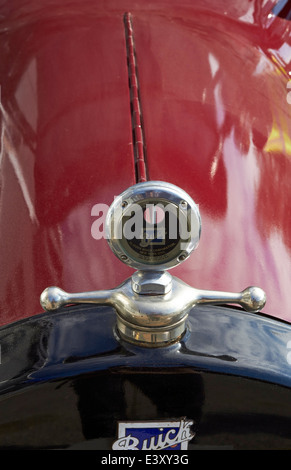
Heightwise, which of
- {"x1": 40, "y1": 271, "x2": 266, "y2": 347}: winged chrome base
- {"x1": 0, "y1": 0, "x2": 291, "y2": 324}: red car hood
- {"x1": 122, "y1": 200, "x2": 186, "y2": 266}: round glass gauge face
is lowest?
{"x1": 40, "y1": 271, "x2": 266, "y2": 347}: winged chrome base

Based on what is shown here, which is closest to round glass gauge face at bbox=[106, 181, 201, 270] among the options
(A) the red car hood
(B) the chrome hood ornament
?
(B) the chrome hood ornament

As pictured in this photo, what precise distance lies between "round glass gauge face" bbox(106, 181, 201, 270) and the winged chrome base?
0.12 feet

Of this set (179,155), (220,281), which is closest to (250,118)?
(179,155)

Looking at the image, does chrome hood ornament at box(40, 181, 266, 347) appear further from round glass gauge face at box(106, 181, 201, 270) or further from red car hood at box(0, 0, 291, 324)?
red car hood at box(0, 0, 291, 324)

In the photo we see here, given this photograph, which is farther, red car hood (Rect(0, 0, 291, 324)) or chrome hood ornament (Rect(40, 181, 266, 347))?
red car hood (Rect(0, 0, 291, 324))

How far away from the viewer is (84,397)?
110cm

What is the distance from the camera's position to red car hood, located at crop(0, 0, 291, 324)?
1213 mm

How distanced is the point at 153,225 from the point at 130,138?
0.51 metres

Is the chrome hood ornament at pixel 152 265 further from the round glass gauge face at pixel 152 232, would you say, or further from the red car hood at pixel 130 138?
the red car hood at pixel 130 138

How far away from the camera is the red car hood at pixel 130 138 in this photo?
121cm

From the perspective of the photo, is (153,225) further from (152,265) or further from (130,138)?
(130,138)

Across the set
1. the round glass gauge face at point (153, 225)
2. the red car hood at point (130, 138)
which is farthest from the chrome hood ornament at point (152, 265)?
the red car hood at point (130, 138)
